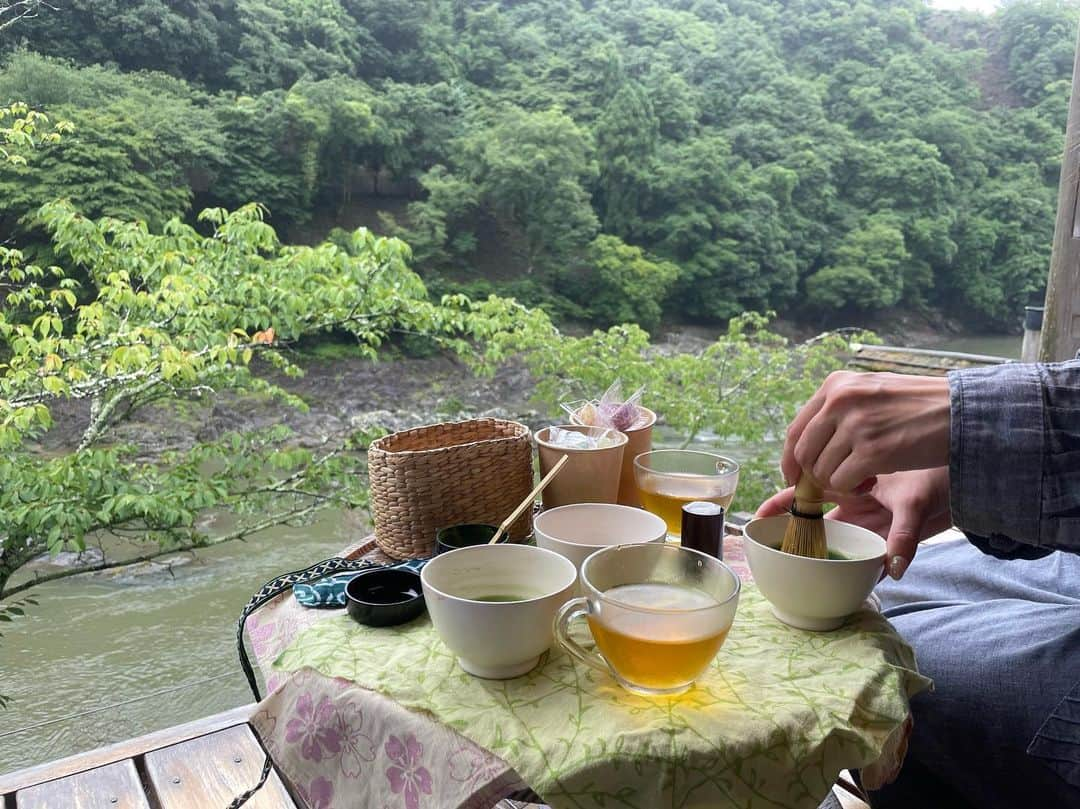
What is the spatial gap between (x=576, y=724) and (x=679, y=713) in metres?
0.07

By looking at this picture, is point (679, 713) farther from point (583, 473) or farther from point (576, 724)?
point (583, 473)

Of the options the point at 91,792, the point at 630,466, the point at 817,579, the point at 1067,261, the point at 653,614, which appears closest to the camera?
the point at 653,614

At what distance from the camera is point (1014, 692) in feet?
2.60

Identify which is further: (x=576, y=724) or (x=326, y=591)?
(x=326, y=591)

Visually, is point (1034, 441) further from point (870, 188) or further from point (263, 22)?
point (870, 188)

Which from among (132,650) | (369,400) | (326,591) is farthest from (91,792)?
(369,400)

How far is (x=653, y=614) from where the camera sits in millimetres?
524

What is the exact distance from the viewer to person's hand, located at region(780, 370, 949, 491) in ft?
1.98

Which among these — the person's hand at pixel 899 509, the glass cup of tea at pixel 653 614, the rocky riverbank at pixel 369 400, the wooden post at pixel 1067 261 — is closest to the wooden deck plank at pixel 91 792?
the glass cup of tea at pixel 653 614

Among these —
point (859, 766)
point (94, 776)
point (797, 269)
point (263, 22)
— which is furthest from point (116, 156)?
point (797, 269)

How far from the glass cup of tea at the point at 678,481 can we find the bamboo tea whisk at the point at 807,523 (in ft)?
0.58

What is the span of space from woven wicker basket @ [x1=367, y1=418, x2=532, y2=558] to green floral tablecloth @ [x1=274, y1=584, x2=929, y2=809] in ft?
0.73

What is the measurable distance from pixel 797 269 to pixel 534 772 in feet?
35.1

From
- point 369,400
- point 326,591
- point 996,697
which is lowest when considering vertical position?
point 369,400
